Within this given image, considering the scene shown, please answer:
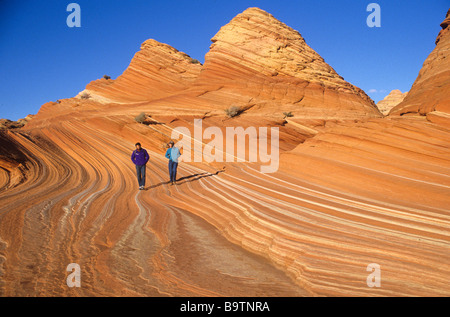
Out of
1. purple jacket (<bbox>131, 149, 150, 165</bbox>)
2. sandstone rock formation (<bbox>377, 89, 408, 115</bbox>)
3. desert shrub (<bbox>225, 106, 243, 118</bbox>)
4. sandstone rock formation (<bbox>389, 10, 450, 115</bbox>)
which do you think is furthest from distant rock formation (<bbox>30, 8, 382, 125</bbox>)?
sandstone rock formation (<bbox>377, 89, 408, 115</bbox>)

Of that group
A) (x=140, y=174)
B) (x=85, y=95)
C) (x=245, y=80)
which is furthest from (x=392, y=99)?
(x=140, y=174)

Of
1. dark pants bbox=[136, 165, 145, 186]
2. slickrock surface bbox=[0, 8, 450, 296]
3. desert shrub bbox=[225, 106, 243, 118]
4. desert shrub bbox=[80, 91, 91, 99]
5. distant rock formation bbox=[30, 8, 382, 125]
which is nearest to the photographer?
slickrock surface bbox=[0, 8, 450, 296]

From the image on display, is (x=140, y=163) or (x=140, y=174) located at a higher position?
(x=140, y=163)

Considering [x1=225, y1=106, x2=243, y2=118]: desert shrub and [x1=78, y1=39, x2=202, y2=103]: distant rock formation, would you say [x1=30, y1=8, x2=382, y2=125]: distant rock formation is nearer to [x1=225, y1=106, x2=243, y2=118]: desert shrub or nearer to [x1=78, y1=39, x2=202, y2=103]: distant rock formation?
[x1=78, y1=39, x2=202, y2=103]: distant rock formation

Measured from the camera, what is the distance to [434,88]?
54.0ft

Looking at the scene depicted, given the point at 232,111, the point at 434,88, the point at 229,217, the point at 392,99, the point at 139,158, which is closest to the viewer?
the point at 229,217

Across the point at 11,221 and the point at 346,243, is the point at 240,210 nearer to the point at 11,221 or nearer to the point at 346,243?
the point at 346,243

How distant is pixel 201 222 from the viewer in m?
6.09

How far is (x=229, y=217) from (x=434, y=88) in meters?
16.8

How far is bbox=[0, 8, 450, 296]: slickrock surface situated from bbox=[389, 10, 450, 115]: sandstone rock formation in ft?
5.35

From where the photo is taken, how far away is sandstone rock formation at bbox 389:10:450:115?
1219 cm

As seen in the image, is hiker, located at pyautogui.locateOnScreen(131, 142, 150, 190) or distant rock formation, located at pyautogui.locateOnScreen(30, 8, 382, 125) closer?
hiker, located at pyautogui.locateOnScreen(131, 142, 150, 190)

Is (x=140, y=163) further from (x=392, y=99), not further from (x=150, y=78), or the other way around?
(x=392, y=99)

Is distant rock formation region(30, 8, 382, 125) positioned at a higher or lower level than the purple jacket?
higher
